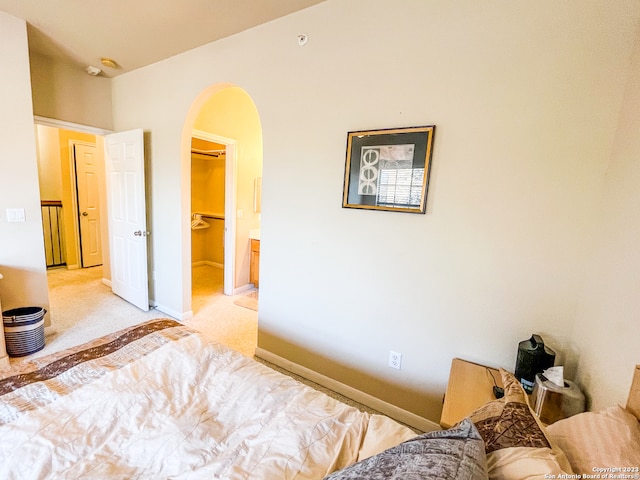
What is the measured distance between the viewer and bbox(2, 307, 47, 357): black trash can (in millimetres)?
2375

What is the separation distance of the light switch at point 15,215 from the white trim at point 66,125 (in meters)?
1.04

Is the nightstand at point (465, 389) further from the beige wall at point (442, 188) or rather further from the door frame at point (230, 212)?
the door frame at point (230, 212)

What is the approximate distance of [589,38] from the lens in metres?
A: 1.30

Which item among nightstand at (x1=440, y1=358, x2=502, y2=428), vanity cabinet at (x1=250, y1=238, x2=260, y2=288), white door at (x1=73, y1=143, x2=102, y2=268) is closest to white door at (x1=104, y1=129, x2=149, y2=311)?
vanity cabinet at (x1=250, y1=238, x2=260, y2=288)

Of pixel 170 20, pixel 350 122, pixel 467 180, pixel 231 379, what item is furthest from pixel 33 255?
pixel 467 180

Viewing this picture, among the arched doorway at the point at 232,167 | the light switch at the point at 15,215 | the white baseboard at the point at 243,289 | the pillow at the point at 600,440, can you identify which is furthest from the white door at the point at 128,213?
the pillow at the point at 600,440

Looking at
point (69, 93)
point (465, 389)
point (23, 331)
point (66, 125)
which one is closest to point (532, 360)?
point (465, 389)

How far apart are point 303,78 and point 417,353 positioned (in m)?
2.05

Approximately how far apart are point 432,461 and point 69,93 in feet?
14.6

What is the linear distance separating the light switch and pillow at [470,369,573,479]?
3.61 m

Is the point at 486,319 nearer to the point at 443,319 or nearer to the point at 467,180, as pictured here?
the point at 443,319

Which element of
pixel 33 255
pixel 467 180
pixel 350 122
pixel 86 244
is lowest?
pixel 86 244

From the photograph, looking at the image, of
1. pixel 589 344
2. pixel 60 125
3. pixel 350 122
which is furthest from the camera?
pixel 60 125

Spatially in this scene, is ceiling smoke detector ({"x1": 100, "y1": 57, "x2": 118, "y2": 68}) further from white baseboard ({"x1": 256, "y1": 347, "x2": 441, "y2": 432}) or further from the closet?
white baseboard ({"x1": 256, "y1": 347, "x2": 441, "y2": 432})
